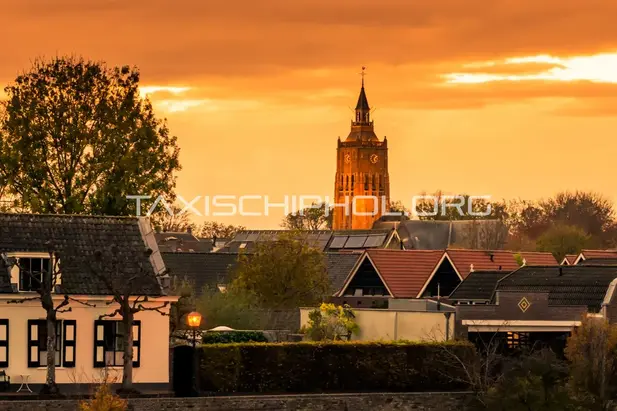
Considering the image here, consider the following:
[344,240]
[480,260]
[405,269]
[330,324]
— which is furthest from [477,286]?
[344,240]

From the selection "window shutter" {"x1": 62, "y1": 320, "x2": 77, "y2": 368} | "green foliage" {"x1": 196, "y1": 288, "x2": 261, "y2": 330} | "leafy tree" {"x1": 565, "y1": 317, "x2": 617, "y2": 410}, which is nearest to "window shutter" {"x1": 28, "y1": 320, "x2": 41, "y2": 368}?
"window shutter" {"x1": 62, "y1": 320, "x2": 77, "y2": 368}

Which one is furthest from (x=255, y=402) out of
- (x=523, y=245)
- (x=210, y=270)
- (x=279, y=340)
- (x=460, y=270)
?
(x=523, y=245)

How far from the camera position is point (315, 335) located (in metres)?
71.8

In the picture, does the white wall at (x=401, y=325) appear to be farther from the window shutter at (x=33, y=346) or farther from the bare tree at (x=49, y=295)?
the window shutter at (x=33, y=346)

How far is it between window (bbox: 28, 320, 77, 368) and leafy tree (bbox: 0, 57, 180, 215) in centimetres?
2137

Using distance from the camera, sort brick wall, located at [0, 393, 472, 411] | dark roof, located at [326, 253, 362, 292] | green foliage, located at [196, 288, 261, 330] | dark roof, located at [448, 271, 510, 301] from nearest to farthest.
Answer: brick wall, located at [0, 393, 472, 411], green foliage, located at [196, 288, 261, 330], dark roof, located at [448, 271, 510, 301], dark roof, located at [326, 253, 362, 292]

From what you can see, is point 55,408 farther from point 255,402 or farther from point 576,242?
point 576,242

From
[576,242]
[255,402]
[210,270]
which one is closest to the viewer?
[255,402]

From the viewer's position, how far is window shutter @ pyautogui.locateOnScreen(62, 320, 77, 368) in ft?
196

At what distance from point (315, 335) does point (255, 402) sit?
13.5 m

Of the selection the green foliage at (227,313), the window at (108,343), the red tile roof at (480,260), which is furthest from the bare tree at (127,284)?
the red tile roof at (480,260)

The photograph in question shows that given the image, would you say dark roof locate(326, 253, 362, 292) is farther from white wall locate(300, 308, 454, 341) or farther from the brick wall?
the brick wall

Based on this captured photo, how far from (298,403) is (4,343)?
9.34 metres

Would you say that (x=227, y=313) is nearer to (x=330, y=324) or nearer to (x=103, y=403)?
(x=330, y=324)
